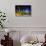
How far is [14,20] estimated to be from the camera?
189 inches

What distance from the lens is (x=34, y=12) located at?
4.78 meters

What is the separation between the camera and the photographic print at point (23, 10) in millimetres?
4773

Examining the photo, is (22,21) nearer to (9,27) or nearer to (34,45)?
(9,27)

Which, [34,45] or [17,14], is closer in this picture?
[34,45]

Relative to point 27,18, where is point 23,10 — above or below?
above

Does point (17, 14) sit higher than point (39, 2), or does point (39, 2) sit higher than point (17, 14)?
point (39, 2)

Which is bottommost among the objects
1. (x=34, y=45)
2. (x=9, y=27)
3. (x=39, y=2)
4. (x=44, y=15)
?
(x=34, y=45)

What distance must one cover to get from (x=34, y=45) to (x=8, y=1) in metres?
1.71

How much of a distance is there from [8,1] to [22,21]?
0.78 m

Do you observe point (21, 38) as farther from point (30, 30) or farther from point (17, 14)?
point (17, 14)

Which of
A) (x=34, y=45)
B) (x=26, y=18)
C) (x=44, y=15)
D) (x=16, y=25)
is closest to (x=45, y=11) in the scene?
(x=44, y=15)

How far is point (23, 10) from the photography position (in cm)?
480

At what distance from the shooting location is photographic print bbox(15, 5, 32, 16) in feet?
15.7

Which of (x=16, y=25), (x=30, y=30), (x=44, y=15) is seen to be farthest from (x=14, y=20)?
(x=44, y=15)
